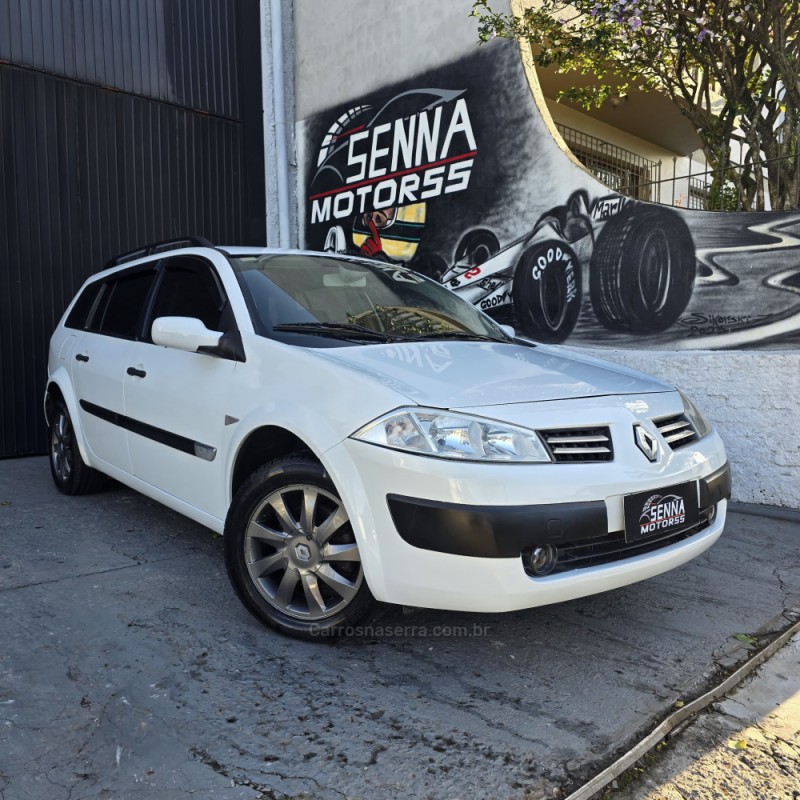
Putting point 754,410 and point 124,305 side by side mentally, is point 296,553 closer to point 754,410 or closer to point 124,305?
point 124,305

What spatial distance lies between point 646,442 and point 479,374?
66 centimetres

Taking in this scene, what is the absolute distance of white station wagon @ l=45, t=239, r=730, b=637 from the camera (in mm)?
2369

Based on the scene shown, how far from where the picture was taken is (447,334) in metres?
3.46

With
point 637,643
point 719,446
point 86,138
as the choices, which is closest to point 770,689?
point 637,643

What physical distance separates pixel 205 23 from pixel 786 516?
299 inches

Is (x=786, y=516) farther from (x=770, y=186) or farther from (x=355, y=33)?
(x=355, y=33)

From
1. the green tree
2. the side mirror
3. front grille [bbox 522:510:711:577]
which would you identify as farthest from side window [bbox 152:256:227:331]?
the green tree

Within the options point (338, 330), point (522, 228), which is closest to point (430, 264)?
point (522, 228)

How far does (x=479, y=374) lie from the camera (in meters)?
2.79

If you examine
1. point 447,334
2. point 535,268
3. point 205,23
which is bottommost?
point 447,334

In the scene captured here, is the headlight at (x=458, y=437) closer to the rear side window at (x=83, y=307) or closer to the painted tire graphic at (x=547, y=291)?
the rear side window at (x=83, y=307)

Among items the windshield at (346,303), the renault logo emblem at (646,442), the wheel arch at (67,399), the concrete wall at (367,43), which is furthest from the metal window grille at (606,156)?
the renault logo emblem at (646,442)

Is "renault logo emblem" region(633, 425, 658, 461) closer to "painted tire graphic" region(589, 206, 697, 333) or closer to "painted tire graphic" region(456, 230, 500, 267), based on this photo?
"painted tire graphic" region(589, 206, 697, 333)

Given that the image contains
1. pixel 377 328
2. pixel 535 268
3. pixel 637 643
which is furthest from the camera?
pixel 535 268
